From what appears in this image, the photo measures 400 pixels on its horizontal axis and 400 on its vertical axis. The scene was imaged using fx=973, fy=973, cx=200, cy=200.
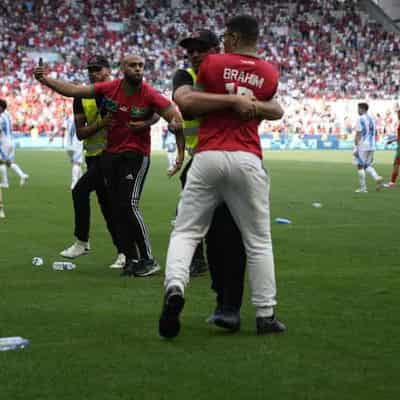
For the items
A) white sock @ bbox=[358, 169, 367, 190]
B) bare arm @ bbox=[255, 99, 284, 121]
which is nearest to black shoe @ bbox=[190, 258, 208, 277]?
bare arm @ bbox=[255, 99, 284, 121]

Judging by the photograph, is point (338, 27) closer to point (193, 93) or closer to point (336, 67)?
point (336, 67)

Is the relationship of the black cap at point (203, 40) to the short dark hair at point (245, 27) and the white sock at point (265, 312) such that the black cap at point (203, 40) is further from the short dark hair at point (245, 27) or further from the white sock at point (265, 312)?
the white sock at point (265, 312)

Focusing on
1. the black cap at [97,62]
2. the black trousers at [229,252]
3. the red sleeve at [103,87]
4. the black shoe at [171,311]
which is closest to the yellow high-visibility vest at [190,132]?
the red sleeve at [103,87]

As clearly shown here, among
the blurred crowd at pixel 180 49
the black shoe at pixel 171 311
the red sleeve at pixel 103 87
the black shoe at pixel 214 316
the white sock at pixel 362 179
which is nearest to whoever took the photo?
the black shoe at pixel 171 311

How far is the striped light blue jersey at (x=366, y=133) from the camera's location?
2431cm

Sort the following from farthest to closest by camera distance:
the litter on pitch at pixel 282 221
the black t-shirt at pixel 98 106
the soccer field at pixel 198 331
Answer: the litter on pitch at pixel 282 221 → the black t-shirt at pixel 98 106 → the soccer field at pixel 198 331

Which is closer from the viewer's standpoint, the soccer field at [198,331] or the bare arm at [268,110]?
the soccer field at [198,331]

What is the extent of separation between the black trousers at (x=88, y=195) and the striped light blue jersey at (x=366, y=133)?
1488 centimetres

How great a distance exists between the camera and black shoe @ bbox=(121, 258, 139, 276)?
371 inches

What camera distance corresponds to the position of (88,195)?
10.1 meters

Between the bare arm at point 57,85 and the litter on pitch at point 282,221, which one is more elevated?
the bare arm at point 57,85

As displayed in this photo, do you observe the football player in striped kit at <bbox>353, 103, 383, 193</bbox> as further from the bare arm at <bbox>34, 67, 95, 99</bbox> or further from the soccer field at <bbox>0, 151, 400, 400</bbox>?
the bare arm at <bbox>34, 67, 95, 99</bbox>

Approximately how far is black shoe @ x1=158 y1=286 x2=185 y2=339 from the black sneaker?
315 centimetres

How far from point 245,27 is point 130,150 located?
3.34m
